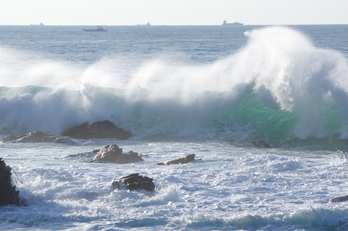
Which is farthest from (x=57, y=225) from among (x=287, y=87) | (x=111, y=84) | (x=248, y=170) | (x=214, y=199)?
(x=111, y=84)

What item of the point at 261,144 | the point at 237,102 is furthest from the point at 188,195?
the point at 237,102

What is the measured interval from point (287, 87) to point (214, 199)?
10423 mm

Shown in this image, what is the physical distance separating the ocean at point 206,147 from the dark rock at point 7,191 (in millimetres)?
250

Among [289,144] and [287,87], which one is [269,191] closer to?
[289,144]

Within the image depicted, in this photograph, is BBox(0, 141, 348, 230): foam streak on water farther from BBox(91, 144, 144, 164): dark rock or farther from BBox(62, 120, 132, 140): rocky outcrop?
BBox(62, 120, 132, 140): rocky outcrop

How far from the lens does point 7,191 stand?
28.7 feet

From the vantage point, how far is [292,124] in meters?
17.4

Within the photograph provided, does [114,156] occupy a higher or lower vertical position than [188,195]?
higher

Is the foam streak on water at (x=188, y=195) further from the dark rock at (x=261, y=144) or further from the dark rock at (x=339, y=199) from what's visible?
the dark rock at (x=261, y=144)

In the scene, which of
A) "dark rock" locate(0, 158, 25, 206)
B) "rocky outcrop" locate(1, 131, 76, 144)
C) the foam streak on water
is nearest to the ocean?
the foam streak on water

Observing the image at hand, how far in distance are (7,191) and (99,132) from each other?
8.53 metres

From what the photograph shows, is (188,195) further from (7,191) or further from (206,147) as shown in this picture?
(206,147)

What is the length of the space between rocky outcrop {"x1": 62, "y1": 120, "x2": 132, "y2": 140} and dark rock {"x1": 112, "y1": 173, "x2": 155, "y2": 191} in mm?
7494

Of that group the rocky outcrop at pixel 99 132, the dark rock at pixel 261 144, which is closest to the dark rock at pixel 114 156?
the rocky outcrop at pixel 99 132
